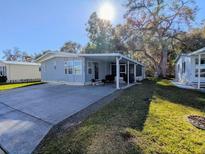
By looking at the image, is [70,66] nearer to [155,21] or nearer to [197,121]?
[197,121]

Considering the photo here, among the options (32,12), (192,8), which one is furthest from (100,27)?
(32,12)

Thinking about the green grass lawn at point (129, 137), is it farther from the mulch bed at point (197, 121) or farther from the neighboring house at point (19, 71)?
the neighboring house at point (19, 71)

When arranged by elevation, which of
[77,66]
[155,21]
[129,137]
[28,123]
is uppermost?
[155,21]

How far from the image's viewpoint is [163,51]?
2703 centimetres

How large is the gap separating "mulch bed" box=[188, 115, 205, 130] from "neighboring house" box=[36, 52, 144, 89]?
7.01 m

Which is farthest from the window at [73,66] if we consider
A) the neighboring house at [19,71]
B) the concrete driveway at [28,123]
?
the neighboring house at [19,71]

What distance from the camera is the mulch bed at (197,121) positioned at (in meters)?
5.07

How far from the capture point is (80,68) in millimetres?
14680

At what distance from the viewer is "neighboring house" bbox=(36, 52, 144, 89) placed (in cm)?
1456

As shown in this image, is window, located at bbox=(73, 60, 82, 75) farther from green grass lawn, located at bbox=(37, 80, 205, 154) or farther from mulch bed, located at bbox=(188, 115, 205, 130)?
mulch bed, located at bbox=(188, 115, 205, 130)

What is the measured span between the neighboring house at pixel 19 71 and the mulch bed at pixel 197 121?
79.0 feet

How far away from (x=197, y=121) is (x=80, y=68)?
1086 cm

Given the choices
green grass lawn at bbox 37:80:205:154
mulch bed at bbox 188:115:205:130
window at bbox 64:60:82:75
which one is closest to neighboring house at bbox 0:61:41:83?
window at bbox 64:60:82:75

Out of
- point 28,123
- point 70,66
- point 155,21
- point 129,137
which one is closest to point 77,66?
point 70,66
